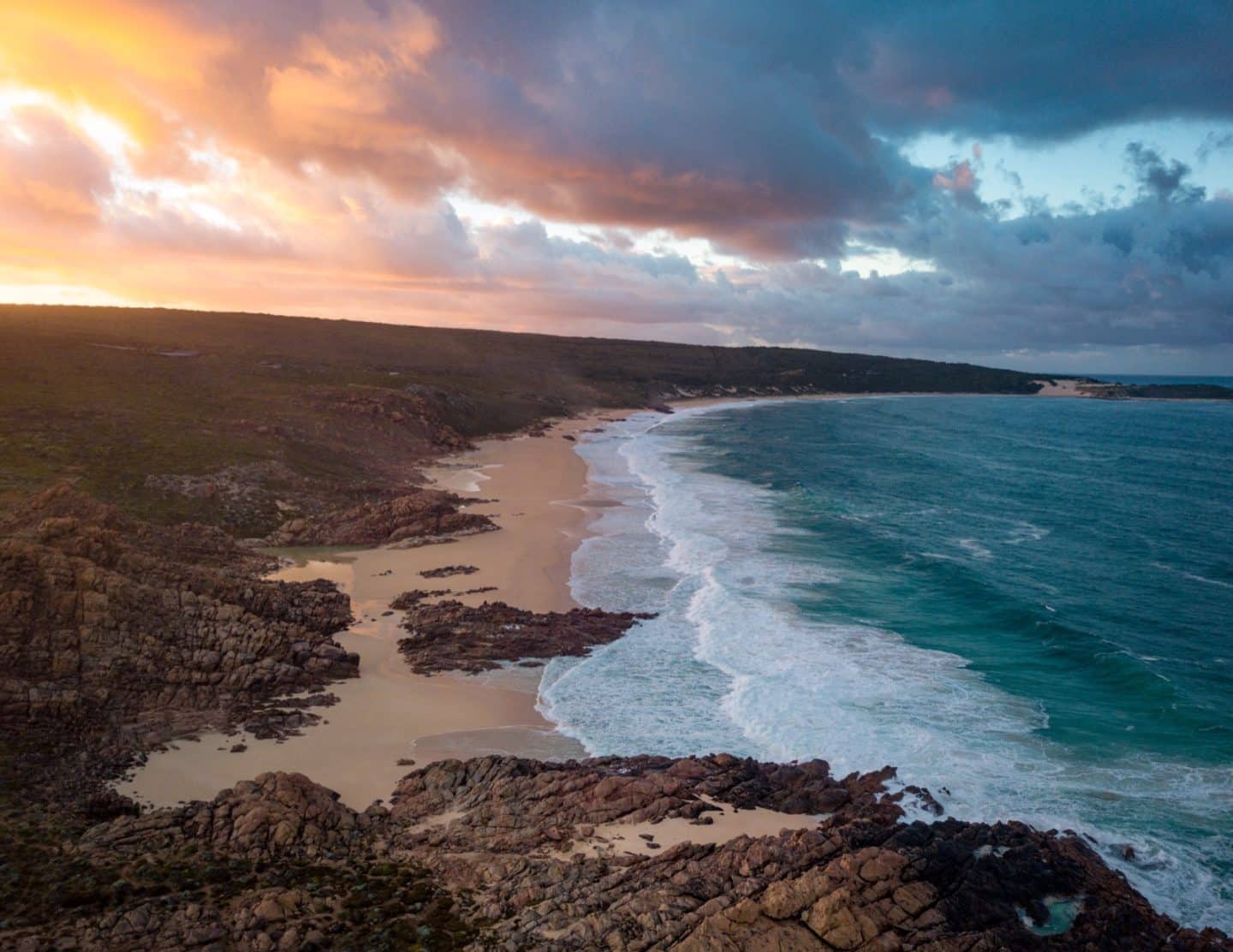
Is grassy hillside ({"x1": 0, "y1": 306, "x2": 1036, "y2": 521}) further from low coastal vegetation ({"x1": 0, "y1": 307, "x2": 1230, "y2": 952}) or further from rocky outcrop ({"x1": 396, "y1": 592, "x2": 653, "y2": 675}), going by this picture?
rocky outcrop ({"x1": 396, "y1": 592, "x2": 653, "y2": 675})

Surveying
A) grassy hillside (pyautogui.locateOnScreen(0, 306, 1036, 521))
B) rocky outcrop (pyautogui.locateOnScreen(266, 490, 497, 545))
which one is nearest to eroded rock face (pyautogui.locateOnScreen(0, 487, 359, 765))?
rocky outcrop (pyautogui.locateOnScreen(266, 490, 497, 545))

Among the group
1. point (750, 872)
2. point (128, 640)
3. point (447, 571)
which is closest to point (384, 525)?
point (447, 571)

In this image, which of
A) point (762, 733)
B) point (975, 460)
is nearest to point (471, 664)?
point (762, 733)

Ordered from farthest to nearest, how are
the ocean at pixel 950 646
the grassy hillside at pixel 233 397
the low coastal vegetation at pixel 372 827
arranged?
1. the grassy hillside at pixel 233 397
2. the ocean at pixel 950 646
3. the low coastal vegetation at pixel 372 827

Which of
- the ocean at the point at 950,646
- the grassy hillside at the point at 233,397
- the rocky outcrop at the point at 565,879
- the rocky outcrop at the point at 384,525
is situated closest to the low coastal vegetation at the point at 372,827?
the rocky outcrop at the point at 565,879

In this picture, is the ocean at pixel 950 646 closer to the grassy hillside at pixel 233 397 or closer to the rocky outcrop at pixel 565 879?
the rocky outcrop at pixel 565 879

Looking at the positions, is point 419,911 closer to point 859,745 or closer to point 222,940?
point 222,940

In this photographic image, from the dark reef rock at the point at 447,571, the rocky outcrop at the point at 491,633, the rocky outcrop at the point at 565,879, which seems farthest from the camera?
the dark reef rock at the point at 447,571
